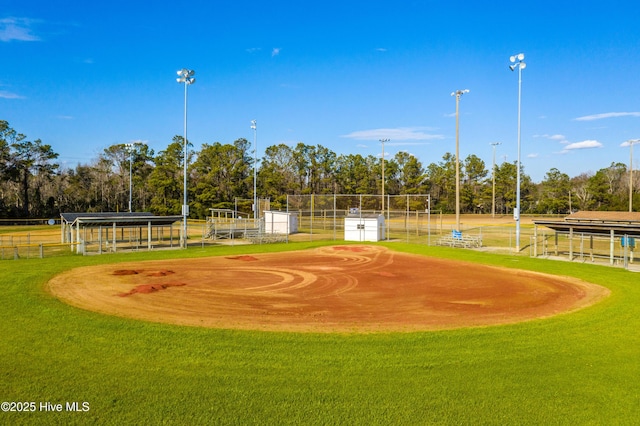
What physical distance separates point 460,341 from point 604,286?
38.2ft

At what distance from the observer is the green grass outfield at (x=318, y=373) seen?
7.34 metres

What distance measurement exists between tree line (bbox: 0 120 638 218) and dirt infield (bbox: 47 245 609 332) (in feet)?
146

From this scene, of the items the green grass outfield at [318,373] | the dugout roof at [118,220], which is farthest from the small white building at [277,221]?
the green grass outfield at [318,373]

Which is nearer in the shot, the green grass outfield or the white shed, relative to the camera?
the green grass outfield

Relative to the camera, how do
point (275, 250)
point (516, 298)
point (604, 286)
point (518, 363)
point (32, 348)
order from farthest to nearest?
point (275, 250)
point (604, 286)
point (516, 298)
point (32, 348)
point (518, 363)

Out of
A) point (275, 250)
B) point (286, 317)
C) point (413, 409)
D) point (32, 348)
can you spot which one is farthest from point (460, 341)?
point (275, 250)

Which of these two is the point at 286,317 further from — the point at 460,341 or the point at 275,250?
the point at 275,250

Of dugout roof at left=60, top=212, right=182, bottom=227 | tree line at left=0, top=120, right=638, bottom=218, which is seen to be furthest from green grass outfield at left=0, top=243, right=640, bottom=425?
tree line at left=0, top=120, right=638, bottom=218

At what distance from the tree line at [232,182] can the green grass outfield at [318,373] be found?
54617 millimetres

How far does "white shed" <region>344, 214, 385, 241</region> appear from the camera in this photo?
40.1 metres

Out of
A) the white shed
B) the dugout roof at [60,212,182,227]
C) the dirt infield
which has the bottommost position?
the dirt infield

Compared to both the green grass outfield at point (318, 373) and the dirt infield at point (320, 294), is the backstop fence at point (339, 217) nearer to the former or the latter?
the dirt infield at point (320, 294)

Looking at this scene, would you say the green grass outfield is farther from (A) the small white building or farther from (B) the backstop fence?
(A) the small white building

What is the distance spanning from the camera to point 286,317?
541 inches
